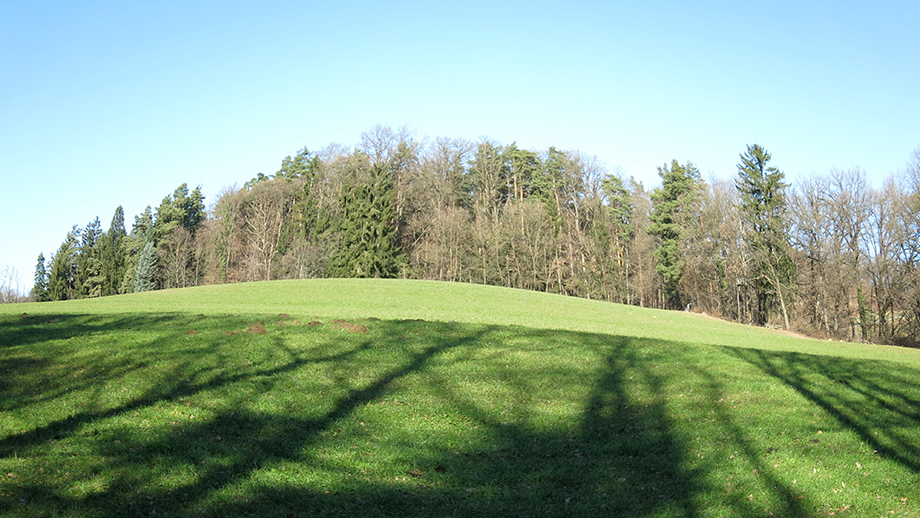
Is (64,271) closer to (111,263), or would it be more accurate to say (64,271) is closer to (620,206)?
(111,263)

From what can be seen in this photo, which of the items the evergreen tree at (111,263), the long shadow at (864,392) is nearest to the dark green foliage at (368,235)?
the evergreen tree at (111,263)

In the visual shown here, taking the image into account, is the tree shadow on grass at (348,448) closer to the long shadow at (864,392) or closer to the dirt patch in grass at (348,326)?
the dirt patch in grass at (348,326)

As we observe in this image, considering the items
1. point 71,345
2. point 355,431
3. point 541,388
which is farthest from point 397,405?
point 71,345

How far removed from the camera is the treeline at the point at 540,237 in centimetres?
4956

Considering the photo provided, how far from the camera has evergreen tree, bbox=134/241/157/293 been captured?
3014 inches

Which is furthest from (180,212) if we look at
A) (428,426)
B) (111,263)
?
(428,426)

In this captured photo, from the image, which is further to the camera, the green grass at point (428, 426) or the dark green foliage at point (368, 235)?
the dark green foliage at point (368, 235)

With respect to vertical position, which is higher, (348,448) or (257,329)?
(257,329)

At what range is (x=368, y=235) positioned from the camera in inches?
2522

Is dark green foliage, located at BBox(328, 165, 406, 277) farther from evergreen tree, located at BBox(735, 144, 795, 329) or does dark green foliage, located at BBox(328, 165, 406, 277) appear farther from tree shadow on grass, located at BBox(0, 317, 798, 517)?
tree shadow on grass, located at BBox(0, 317, 798, 517)

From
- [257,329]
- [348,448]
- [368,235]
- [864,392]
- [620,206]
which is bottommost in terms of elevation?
[348,448]

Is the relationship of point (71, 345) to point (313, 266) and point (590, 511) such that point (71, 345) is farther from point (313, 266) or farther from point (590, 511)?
point (313, 266)

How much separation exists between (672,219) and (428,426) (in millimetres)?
63977

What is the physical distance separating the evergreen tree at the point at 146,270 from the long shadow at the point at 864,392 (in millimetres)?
76529
